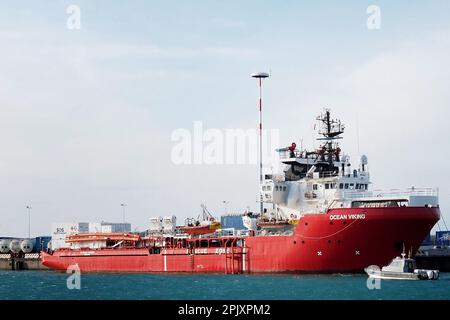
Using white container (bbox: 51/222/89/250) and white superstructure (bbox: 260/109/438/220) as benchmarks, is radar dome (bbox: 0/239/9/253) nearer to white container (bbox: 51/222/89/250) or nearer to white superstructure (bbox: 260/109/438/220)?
white container (bbox: 51/222/89/250)

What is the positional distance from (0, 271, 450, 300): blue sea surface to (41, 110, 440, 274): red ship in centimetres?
140

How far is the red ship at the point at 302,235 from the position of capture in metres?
53.9

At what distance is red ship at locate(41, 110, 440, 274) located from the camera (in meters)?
53.9

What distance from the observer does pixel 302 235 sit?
184 feet

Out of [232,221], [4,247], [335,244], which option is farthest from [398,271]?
[4,247]

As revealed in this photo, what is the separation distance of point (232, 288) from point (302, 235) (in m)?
7.82

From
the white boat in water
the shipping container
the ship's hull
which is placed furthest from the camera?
the shipping container

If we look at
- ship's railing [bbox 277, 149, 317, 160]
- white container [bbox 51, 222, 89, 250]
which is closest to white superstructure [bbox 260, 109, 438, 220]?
ship's railing [bbox 277, 149, 317, 160]

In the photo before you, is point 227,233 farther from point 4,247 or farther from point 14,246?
point 4,247

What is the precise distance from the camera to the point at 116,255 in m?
70.8

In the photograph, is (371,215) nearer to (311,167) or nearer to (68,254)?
(311,167)

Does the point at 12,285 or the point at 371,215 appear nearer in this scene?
the point at 371,215
